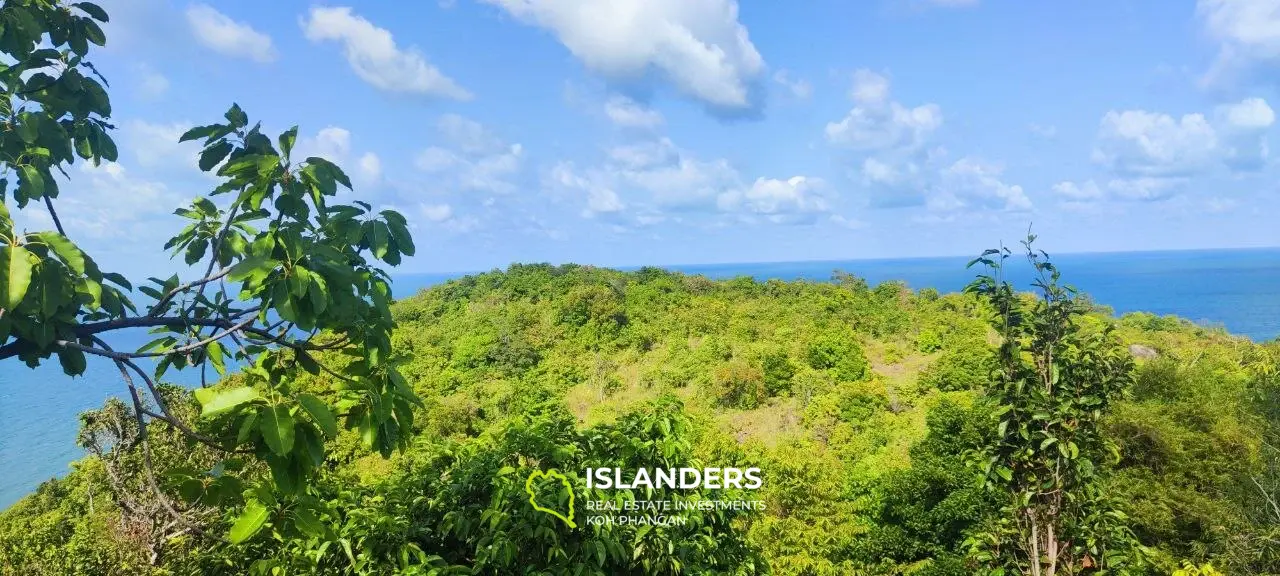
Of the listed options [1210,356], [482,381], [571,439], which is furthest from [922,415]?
[571,439]

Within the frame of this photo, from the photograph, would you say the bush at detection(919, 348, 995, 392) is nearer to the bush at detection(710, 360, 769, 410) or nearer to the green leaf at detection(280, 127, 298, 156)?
the bush at detection(710, 360, 769, 410)

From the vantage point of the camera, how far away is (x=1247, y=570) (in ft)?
26.8

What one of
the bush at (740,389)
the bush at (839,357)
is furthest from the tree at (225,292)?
the bush at (839,357)

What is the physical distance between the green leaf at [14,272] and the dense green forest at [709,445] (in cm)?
56

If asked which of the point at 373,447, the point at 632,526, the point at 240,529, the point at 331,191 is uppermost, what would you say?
the point at 331,191

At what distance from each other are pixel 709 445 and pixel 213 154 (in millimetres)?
12321

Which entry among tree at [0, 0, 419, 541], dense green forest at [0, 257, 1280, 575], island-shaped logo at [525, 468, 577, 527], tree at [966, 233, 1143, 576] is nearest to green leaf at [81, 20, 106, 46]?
tree at [0, 0, 419, 541]

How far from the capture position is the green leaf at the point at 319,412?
1.37 m

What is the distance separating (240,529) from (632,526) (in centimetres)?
212

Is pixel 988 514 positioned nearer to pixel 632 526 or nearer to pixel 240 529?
pixel 632 526

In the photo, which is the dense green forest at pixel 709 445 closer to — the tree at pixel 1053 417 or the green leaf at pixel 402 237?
the tree at pixel 1053 417

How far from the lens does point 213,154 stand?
1884 millimetres

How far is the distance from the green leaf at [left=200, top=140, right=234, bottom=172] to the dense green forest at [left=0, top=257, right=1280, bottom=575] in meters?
0.79

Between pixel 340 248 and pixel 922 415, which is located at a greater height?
pixel 340 248
